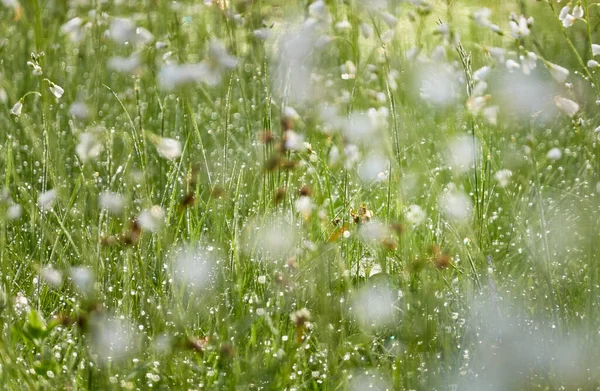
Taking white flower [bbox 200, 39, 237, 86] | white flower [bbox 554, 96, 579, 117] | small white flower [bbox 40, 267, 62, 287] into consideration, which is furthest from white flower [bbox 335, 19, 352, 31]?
small white flower [bbox 40, 267, 62, 287]

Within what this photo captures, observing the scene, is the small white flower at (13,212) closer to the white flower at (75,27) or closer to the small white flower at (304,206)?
the white flower at (75,27)

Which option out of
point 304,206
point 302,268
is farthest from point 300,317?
point 304,206

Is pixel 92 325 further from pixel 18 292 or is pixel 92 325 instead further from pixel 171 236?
pixel 171 236

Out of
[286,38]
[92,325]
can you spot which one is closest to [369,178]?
[286,38]

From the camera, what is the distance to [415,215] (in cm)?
194

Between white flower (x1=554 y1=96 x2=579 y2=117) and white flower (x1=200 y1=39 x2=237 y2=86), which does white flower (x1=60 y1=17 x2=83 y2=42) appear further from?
white flower (x1=554 y1=96 x2=579 y2=117)

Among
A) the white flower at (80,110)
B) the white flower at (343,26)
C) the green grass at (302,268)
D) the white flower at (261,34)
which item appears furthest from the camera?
the white flower at (343,26)

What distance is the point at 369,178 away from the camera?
2.18 metres

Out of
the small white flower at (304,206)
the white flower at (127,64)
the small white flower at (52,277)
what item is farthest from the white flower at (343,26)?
the small white flower at (52,277)

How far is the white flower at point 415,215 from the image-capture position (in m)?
1.89

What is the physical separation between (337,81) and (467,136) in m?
0.70

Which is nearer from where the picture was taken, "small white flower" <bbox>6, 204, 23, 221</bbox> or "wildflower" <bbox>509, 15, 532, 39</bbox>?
"wildflower" <bbox>509, 15, 532, 39</bbox>

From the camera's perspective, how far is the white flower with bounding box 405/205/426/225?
1.89 metres

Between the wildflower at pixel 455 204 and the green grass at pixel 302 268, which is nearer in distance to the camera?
the green grass at pixel 302 268
